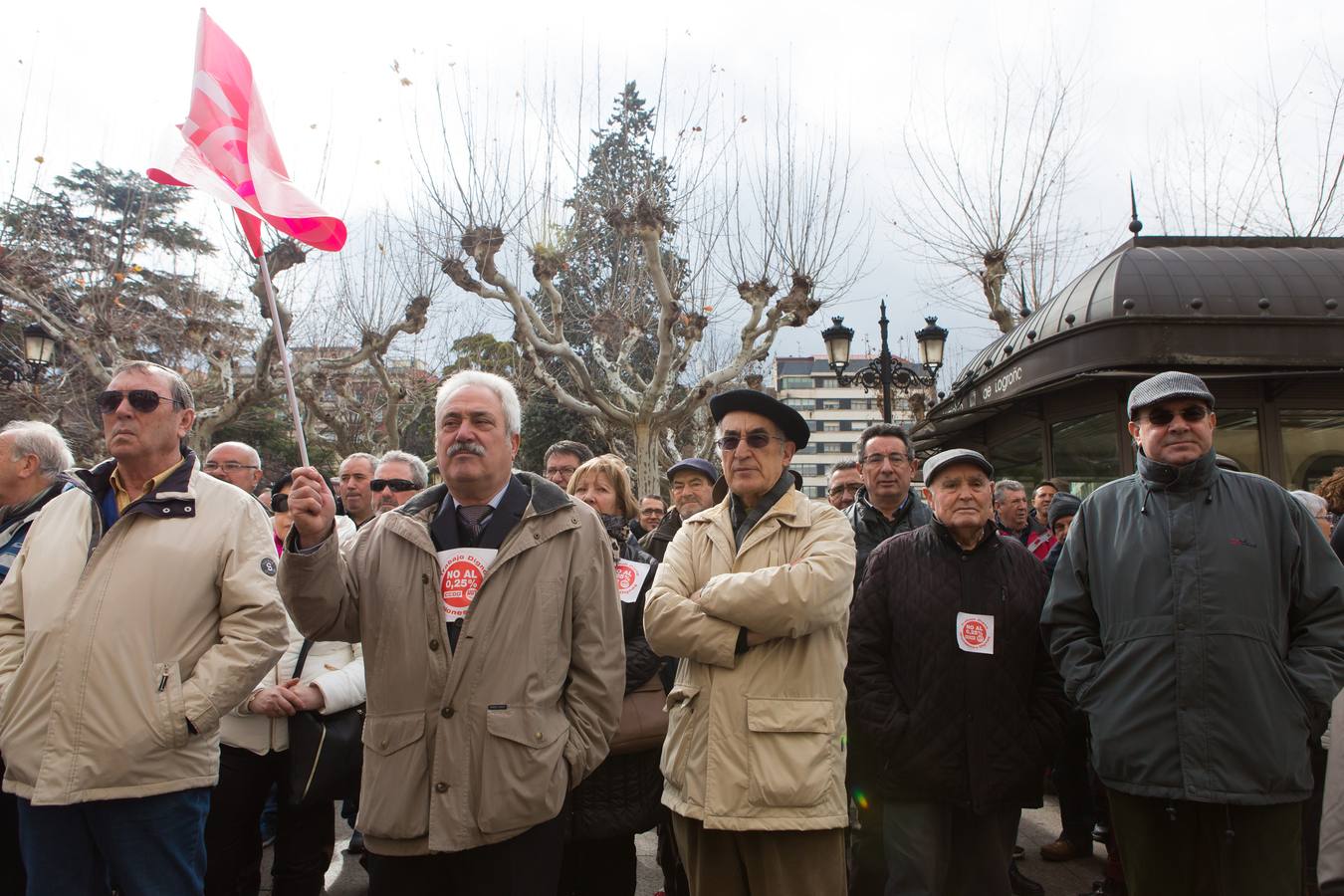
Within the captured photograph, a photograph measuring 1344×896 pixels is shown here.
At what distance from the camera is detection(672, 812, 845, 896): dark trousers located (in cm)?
270

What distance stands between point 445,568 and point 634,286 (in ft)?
54.8

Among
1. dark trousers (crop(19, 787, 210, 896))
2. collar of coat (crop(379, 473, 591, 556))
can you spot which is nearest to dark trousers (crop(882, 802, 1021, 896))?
collar of coat (crop(379, 473, 591, 556))

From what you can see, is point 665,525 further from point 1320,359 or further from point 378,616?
point 1320,359

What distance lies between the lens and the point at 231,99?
3186 mm

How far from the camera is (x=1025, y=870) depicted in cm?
443

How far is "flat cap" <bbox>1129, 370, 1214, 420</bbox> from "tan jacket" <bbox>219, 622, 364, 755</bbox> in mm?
3224

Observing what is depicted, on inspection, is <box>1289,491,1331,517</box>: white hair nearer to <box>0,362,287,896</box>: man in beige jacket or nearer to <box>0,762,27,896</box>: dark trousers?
<box>0,362,287,896</box>: man in beige jacket

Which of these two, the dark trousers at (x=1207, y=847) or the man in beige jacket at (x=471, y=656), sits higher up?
the man in beige jacket at (x=471, y=656)

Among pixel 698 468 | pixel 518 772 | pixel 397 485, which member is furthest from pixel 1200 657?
pixel 397 485

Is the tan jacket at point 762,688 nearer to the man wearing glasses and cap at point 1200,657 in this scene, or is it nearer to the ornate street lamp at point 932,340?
the man wearing glasses and cap at point 1200,657

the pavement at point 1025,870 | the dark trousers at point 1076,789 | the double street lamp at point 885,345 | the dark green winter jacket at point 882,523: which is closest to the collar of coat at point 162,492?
the pavement at point 1025,870

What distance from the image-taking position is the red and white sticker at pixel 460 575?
2.54 m

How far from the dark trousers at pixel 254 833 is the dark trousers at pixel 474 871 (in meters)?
1.16

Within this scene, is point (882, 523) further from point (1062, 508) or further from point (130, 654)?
point (130, 654)
